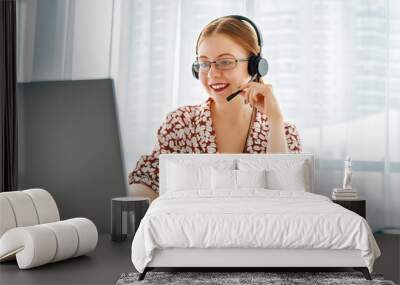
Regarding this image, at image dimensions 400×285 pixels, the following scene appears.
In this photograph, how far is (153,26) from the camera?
258 inches

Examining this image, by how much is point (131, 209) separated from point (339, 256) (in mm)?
2345

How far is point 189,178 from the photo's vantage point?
5.84 meters

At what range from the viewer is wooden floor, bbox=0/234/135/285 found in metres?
4.38

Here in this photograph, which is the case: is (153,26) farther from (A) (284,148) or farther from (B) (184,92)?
(A) (284,148)

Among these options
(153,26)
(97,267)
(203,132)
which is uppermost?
(153,26)

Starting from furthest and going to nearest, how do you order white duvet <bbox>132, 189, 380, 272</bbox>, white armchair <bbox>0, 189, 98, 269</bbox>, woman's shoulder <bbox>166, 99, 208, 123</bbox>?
woman's shoulder <bbox>166, 99, 208, 123</bbox> < white armchair <bbox>0, 189, 98, 269</bbox> < white duvet <bbox>132, 189, 380, 272</bbox>

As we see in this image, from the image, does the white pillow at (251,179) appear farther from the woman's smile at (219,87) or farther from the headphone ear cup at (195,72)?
the headphone ear cup at (195,72)

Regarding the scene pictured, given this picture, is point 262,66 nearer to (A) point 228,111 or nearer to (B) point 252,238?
(A) point 228,111

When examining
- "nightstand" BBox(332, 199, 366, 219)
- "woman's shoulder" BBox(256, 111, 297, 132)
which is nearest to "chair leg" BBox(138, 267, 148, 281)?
"nightstand" BBox(332, 199, 366, 219)

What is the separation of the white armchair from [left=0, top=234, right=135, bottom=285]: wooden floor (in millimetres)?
62

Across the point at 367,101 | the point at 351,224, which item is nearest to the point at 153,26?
the point at 367,101

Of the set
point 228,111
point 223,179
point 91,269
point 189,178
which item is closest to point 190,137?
point 228,111

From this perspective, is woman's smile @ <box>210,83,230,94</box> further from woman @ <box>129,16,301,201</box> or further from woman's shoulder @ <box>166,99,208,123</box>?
woman's shoulder @ <box>166,99,208,123</box>

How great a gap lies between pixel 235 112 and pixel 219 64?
1.65 ft
